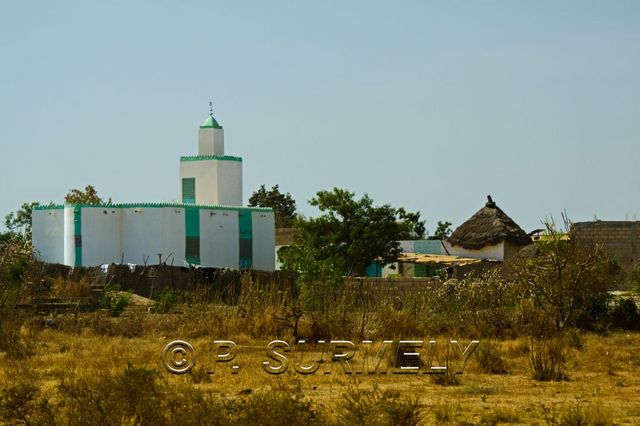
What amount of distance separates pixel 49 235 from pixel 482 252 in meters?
18.5

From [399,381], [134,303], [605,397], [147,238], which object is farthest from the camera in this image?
[147,238]

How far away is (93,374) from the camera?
17109mm

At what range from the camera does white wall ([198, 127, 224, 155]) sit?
185ft

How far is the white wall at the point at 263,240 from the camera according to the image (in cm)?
5438

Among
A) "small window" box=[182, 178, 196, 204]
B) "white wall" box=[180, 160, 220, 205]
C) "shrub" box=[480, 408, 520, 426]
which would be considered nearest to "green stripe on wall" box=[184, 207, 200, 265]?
"white wall" box=[180, 160, 220, 205]

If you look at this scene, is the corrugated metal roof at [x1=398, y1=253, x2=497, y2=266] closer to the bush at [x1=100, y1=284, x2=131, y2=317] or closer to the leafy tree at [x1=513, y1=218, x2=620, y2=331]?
the bush at [x1=100, y1=284, x2=131, y2=317]

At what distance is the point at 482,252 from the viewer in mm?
52625

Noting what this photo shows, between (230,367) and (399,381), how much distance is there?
9.98 ft

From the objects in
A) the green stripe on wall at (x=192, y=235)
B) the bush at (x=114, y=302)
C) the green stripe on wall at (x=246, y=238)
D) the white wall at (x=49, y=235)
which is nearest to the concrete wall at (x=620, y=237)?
the green stripe on wall at (x=246, y=238)

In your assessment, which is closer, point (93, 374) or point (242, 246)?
point (93, 374)

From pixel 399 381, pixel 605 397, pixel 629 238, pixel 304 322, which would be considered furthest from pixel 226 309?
pixel 629 238

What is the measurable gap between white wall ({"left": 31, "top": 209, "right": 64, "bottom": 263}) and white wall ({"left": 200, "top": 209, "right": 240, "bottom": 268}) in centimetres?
591

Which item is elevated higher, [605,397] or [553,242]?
[553,242]

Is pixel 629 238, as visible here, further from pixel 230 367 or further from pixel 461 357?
pixel 230 367
